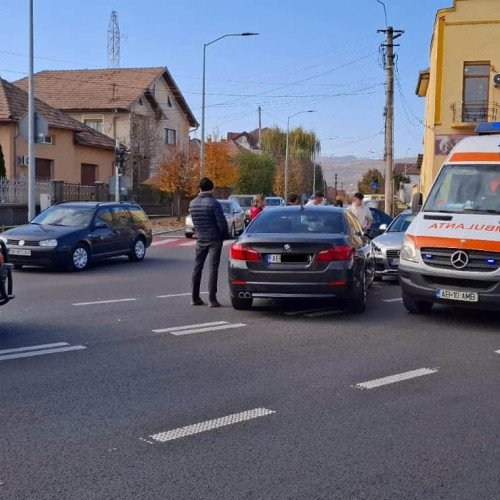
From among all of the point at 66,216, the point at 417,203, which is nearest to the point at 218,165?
the point at 66,216

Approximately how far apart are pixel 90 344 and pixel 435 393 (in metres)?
3.75

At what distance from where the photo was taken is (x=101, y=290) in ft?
42.5

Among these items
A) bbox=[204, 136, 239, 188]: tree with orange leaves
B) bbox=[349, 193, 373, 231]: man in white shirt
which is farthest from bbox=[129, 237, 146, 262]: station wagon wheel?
bbox=[204, 136, 239, 188]: tree with orange leaves

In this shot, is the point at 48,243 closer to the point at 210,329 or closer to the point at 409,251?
the point at 210,329

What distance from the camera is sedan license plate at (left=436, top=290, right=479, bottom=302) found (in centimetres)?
917

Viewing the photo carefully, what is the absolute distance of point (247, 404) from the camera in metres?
5.96

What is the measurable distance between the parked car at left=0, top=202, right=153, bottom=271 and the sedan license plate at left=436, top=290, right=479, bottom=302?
28.5 feet

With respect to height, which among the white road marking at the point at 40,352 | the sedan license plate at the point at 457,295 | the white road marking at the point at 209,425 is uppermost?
the sedan license plate at the point at 457,295

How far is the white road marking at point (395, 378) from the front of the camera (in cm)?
662

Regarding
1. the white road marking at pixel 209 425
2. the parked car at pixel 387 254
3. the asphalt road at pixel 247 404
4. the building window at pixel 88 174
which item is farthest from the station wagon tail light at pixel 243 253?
the building window at pixel 88 174

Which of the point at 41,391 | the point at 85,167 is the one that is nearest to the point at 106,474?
the point at 41,391

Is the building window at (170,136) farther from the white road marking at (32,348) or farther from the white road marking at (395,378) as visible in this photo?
the white road marking at (395,378)

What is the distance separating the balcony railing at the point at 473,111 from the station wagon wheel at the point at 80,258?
2229cm

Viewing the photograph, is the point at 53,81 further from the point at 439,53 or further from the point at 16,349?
the point at 16,349
